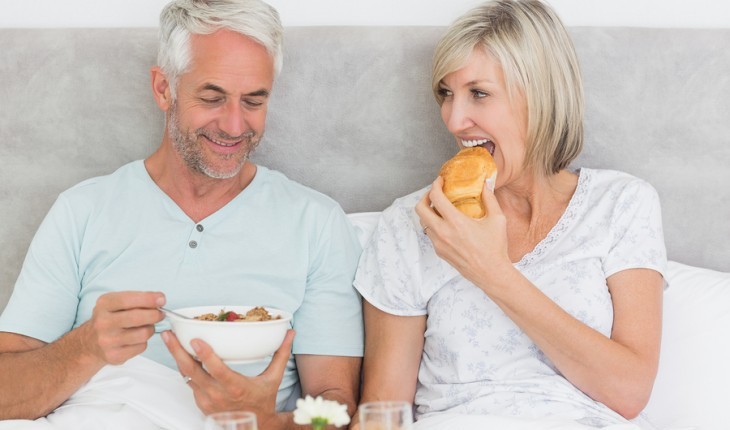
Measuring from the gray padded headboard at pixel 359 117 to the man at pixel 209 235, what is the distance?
27 centimetres

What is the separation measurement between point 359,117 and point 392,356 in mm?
728

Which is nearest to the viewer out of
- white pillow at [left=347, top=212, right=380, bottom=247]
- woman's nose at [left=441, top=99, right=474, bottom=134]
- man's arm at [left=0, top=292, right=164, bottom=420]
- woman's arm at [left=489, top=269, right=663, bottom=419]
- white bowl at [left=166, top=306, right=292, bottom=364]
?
white bowl at [left=166, top=306, right=292, bottom=364]

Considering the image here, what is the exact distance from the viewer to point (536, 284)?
6.26 ft

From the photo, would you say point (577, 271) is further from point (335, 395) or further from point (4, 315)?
point (4, 315)

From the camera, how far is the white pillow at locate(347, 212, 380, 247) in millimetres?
2230

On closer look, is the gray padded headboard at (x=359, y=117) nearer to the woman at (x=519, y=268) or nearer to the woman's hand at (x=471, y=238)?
the woman at (x=519, y=268)

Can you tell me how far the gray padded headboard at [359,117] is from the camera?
2.31 metres

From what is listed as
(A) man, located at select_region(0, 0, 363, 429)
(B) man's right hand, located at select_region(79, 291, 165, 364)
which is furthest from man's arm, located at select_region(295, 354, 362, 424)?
(B) man's right hand, located at select_region(79, 291, 165, 364)

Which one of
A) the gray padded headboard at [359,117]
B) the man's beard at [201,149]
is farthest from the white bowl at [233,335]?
the gray padded headboard at [359,117]

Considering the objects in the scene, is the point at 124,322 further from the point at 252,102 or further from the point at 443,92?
the point at 443,92

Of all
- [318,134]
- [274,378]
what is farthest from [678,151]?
[274,378]

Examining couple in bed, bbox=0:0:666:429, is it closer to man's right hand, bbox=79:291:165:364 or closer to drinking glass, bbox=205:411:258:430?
man's right hand, bbox=79:291:165:364

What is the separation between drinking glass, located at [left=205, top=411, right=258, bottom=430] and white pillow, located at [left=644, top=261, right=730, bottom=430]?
1167 millimetres

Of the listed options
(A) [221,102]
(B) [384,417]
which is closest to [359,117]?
(A) [221,102]
